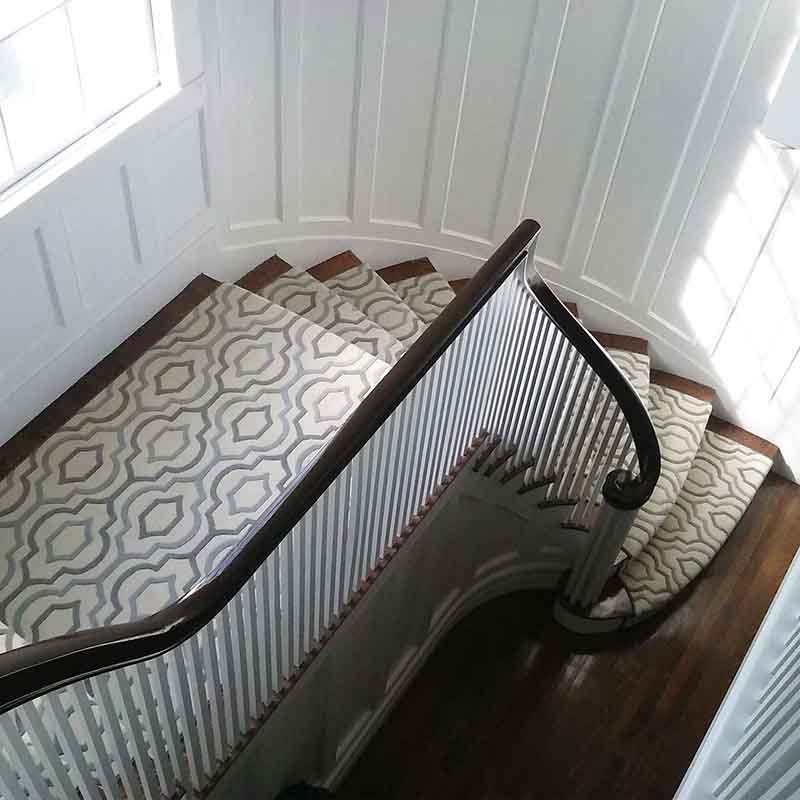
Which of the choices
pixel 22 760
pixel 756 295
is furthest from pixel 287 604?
pixel 756 295

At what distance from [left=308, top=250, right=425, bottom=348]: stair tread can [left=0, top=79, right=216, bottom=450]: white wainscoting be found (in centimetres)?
91

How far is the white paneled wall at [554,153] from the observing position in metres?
4.50

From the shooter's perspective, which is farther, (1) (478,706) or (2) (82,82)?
(1) (478,706)

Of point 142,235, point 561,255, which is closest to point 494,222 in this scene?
point 561,255

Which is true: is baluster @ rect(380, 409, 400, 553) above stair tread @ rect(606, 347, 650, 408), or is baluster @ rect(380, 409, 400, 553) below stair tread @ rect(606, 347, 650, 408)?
above

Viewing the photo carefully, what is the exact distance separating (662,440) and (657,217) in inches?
46.9

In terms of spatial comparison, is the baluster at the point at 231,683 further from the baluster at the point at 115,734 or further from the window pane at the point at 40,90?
the window pane at the point at 40,90

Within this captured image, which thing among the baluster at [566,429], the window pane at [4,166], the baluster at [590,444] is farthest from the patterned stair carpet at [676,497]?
the window pane at [4,166]

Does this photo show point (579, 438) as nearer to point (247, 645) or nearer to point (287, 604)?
point (287, 604)

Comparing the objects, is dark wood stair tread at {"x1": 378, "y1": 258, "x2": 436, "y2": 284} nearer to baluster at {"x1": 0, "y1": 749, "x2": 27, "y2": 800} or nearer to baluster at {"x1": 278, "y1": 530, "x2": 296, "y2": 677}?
baluster at {"x1": 278, "y1": 530, "x2": 296, "y2": 677}

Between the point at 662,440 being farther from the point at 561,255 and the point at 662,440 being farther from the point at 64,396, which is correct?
the point at 64,396

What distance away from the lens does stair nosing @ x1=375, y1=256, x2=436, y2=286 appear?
5668mm

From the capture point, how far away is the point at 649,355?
18.8ft

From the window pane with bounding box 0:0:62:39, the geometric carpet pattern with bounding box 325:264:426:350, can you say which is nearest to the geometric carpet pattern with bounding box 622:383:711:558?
the geometric carpet pattern with bounding box 325:264:426:350
